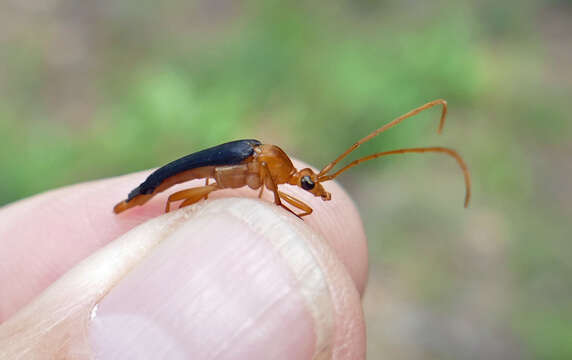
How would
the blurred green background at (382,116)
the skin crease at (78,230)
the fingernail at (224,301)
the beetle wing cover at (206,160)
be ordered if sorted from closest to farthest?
the fingernail at (224,301)
the beetle wing cover at (206,160)
the skin crease at (78,230)
the blurred green background at (382,116)

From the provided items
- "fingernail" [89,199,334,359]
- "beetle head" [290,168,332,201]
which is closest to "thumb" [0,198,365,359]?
"fingernail" [89,199,334,359]

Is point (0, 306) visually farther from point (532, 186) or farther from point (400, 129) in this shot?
point (532, 186)

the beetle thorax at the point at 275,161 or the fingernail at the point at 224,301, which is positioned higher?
the beetle thorax at the point at 275,161

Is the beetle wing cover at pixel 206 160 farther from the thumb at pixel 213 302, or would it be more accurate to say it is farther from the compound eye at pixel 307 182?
the thumb at pixel 213 302

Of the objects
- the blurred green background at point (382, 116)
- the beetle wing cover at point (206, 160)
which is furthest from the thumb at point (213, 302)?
the blurred green background at point (382, 116)

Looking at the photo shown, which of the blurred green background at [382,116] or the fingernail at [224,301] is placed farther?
the blurred green background at [382,116]

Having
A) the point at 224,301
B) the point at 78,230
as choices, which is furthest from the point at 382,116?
the point at 224,301

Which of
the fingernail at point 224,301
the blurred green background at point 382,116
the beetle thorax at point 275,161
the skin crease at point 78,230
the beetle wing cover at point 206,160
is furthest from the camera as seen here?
the blurred green background at point 382,116
